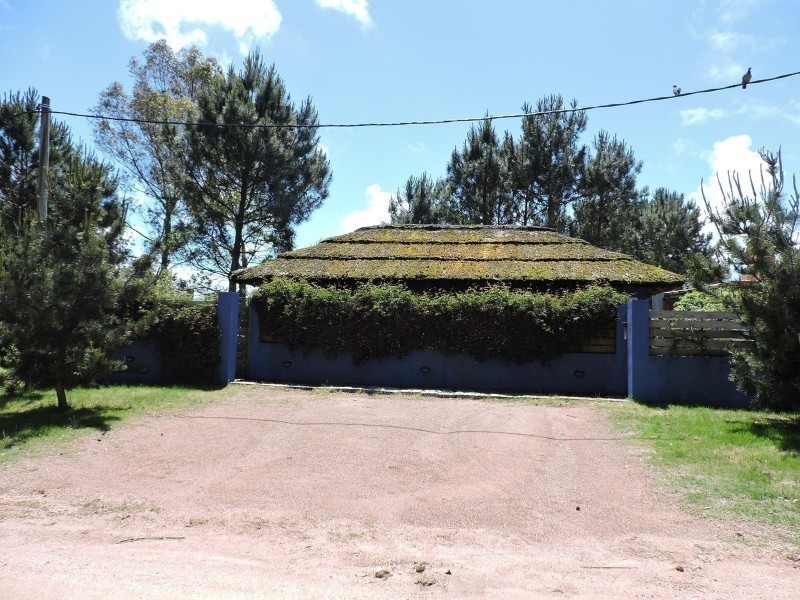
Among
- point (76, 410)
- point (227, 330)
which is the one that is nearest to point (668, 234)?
point (227, 330)

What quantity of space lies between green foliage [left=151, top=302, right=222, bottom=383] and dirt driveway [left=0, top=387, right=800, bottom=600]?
4419mm

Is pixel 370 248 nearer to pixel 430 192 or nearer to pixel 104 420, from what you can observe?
pixel 104 420

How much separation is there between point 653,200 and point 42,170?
32.4 meters

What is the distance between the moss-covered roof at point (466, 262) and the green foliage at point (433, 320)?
4.33 feet

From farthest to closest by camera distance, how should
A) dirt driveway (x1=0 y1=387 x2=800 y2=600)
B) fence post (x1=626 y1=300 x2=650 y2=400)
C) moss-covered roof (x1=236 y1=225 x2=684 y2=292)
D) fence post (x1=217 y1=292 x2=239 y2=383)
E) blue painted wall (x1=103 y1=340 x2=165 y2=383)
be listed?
moss-covered roof (x1=236 y1=225 x2=684 y2=292) → blue painted wall (x1=103 y1=340 x2=165 y2=383) → fence post (x1=217 y1=292 x2=239 y2=383) → fence post (x1=626 y1=300 x2=650 y2=400) → dirt driveway (x1=0 y1=387 x2=800 y2=600)

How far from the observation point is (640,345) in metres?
10.9

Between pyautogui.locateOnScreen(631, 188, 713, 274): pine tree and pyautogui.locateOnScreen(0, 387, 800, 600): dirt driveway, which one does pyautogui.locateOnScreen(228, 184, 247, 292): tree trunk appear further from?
pyautogui.locateOnScreen(631, 188, 713, 274): pine tree

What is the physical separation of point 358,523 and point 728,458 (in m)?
4.57

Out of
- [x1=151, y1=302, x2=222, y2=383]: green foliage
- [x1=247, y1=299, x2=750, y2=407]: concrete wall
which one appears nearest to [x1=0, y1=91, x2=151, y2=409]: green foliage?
[x1=151, y1=302, x2=222, y2=383]: green foliage

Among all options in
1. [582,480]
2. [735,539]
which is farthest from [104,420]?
[735,539]

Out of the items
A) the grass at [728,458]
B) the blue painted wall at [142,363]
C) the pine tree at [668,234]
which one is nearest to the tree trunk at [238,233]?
the blue painted wall at [142,363]

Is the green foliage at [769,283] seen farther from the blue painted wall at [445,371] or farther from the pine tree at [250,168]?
the pine tree at [250,168]

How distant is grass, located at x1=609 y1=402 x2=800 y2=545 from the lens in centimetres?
500

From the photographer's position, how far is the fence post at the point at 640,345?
35.6ft
